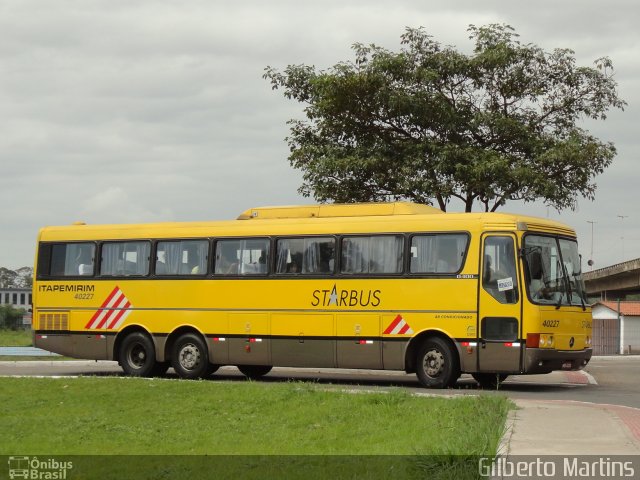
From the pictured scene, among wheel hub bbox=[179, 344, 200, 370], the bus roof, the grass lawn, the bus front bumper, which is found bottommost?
the grass lawn

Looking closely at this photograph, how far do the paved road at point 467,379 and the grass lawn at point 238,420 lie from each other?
2.98 m

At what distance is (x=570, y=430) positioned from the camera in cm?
1354

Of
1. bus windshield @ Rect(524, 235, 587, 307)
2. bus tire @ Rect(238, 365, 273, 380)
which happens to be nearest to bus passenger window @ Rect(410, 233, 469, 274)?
bus windshield @ Rect(524, 235, 587, 307)

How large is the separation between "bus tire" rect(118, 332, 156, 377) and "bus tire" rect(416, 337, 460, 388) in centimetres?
604

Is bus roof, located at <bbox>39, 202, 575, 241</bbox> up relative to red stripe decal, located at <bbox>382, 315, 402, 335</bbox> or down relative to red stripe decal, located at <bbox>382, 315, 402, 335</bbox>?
up

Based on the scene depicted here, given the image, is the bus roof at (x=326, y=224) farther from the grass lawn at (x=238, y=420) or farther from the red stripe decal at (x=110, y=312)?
the grass lawn at (x=238, y=420)

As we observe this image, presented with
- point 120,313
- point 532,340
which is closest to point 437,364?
point 532,340

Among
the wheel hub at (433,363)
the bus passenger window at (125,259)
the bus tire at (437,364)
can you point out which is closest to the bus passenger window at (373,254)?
the bus tire at (437,364)

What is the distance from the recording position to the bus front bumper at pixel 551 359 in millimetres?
20984

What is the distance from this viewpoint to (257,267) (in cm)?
2416

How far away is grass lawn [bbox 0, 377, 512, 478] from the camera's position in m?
13.7

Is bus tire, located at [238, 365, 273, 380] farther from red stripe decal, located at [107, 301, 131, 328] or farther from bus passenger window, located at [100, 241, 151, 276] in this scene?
bus passenger window, located at [100, 241, 151, 276]

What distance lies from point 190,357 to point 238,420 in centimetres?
807

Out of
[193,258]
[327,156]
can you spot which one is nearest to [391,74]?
[327,156]
